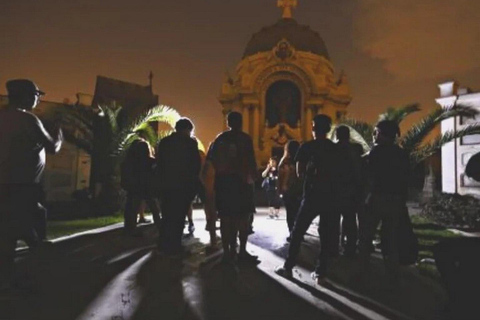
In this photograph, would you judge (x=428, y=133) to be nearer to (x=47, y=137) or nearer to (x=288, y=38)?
(x=47, y=137)

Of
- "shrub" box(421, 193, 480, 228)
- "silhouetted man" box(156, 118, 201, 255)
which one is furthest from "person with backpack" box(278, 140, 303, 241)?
"shrub" box(421, 193, 480, 228)

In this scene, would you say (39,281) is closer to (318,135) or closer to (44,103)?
(318,135)

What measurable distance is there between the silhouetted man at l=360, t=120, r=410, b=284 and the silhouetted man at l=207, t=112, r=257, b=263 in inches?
60.6

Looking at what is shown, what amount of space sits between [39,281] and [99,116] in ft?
35.4

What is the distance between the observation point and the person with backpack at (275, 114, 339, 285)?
4.82 metres

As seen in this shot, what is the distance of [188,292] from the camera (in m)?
4.31

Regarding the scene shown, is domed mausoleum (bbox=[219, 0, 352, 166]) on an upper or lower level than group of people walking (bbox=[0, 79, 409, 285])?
upper

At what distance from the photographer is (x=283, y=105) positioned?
3381 cm

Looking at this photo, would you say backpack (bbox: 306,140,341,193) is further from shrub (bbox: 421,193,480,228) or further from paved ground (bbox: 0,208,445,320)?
shrub (bbox: 421,193,480,228)

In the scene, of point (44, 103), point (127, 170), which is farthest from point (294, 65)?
point (127, 170)

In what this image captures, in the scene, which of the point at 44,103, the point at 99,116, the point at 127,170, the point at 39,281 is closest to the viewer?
the point at 39,281

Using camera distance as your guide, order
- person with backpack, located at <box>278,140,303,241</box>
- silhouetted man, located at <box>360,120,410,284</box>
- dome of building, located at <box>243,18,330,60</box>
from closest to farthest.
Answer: silhouetted man, located at <box>360,120,410,284</box>
person with backpack, located at <box>278,140,303,241</box>
dome of building, located at <box>243,18,330,60</box>

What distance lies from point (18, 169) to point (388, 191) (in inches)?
142

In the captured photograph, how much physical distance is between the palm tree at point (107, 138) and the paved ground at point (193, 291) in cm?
778
